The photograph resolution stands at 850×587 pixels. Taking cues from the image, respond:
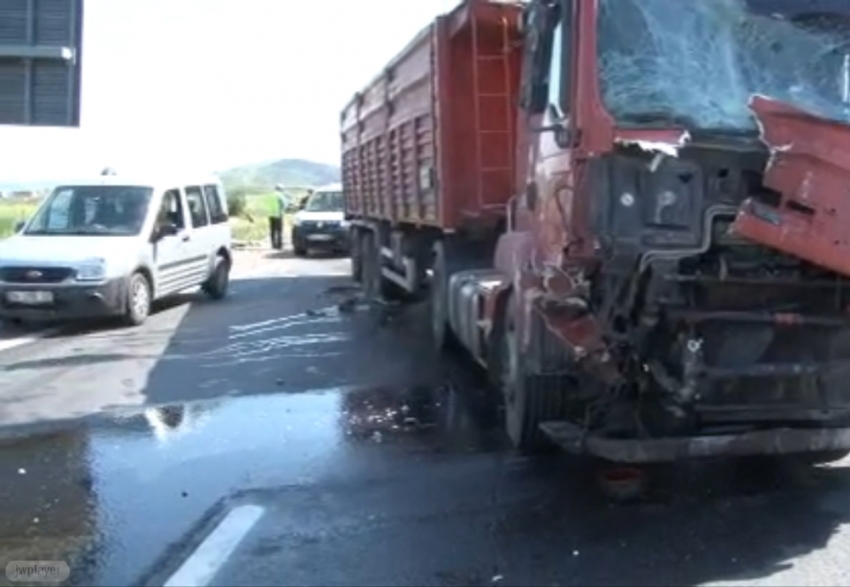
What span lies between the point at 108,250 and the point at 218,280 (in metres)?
3.97

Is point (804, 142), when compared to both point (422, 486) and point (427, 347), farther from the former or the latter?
point (427, 347)

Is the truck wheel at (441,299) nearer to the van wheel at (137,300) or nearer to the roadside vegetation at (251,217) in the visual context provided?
the van wheel at (137,300)

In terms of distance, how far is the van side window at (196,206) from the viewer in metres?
16.1

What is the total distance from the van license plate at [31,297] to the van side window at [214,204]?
13.2ft

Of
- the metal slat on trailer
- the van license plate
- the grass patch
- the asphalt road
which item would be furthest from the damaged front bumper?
the grass patch

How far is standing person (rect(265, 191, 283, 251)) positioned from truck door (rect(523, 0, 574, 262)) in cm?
2624

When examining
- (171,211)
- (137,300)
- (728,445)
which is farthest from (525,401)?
(171,211)

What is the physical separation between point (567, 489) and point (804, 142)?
93.6 inches

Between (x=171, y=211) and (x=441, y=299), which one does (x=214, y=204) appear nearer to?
(x=171, y=211)

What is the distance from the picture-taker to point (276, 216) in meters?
32.9

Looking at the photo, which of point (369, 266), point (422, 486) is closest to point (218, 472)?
point (422, 486)

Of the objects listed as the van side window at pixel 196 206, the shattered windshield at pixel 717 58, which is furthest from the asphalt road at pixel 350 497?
the van side window at pixel 196 206

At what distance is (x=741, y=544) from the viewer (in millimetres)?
5113

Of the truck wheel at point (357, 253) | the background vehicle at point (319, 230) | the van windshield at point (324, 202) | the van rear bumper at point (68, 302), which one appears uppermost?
the van windshield at point (324, 202)
